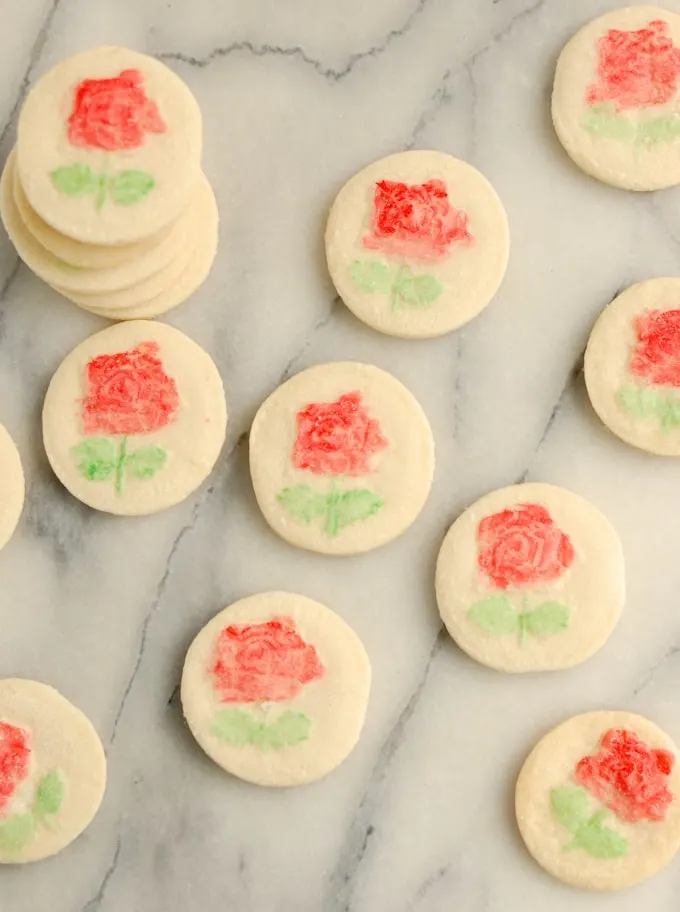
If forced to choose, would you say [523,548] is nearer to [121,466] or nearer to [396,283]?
[396,283]

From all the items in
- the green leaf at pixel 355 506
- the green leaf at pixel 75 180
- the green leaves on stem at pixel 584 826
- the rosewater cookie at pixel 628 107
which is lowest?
the green leaves on stem at pixel 584 826

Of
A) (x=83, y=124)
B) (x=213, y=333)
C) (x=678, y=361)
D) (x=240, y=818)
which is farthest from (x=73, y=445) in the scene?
(x=678, y=361)

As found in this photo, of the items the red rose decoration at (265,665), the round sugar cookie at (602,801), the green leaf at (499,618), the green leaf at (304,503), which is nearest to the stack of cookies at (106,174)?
the green leaf at (304,503)

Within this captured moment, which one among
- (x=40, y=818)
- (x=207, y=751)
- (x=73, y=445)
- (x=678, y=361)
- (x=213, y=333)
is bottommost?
(x=40, y=818)

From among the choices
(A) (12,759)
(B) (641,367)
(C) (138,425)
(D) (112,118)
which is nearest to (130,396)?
(C) (138,425)

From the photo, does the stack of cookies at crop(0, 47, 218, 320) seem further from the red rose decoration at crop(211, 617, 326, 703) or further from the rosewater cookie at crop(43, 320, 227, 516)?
the red rose decoration at crop(211, 617, 326, 703)

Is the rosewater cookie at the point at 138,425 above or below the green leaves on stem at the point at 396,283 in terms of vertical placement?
below

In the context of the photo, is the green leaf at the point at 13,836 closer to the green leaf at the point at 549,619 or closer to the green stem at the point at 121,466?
the green stem at the point at 121,466

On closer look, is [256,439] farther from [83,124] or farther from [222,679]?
A: [83,124]
